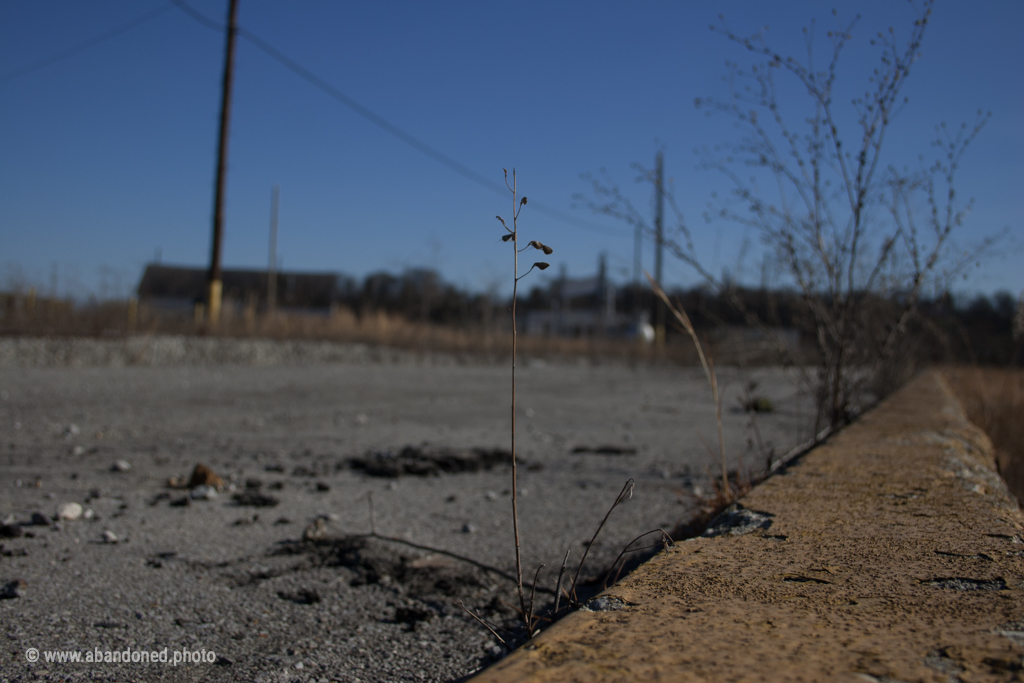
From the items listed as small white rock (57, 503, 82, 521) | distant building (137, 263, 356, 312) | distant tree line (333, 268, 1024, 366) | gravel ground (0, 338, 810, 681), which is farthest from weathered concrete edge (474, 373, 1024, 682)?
distant building (137, 263, 356, 312)

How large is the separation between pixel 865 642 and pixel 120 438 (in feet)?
12.6

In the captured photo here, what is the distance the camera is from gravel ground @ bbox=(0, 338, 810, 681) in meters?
1.39

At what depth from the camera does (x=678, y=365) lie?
51.2 ft

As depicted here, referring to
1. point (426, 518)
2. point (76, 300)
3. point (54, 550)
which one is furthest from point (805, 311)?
point (76, 300)

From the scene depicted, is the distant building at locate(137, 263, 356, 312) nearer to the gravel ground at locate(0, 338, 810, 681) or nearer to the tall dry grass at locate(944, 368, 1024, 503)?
the gravel ground at locate(0, 338, 810, 681)

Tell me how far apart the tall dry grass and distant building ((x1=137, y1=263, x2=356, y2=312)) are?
3247 cm

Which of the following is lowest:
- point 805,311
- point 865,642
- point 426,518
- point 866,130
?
point 426,518

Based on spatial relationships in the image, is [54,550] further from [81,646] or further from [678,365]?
[678,365]

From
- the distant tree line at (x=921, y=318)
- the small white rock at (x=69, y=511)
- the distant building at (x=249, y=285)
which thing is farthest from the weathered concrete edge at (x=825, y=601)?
the distant building at (x=249, y=285)

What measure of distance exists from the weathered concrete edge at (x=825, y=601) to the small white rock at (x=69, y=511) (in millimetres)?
1906

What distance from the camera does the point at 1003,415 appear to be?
419 centimetres

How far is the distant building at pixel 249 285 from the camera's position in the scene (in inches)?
1499

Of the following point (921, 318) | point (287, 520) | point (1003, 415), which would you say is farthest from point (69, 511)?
point (1003, 415)

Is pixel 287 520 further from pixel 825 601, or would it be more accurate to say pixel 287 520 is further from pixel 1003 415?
pixel 1003 415
